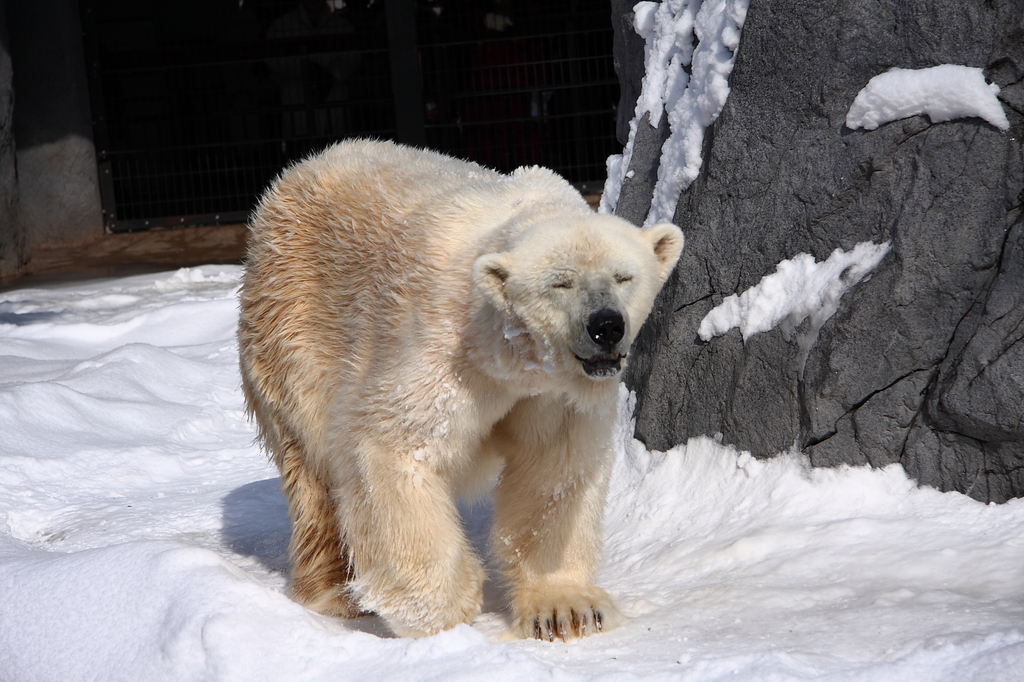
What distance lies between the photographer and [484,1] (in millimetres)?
10047

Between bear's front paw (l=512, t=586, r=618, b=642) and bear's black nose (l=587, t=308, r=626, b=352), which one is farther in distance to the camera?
bear's front paw (l=512, t=586, r=618, b=642)

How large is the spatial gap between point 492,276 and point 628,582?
1178mm

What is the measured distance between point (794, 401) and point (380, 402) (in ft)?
4.73

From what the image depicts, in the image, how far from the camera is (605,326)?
228 centimetres

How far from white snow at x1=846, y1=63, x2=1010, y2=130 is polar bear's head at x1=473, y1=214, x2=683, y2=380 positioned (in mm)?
1280

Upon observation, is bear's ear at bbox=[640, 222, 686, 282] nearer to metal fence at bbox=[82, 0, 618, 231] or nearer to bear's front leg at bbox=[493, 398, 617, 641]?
bear's front leg at bbox=[493, 398, 617, 641]

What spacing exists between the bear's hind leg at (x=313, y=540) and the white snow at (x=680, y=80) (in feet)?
5.72

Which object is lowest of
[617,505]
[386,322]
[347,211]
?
[617,505]

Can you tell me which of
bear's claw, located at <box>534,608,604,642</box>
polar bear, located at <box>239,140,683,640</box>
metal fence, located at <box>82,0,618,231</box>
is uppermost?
metal fence, located at <box>82,0,618,231</box>

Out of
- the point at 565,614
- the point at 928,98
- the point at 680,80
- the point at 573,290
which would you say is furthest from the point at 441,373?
the point at 680,80

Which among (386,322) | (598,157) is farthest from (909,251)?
(598,157)

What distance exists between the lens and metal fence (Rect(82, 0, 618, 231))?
1004cm

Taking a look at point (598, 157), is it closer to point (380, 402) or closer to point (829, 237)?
point (829, 237)

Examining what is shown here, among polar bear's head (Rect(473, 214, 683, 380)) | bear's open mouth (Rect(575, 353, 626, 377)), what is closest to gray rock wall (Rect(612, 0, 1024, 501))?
polar bear's head (Rect(473, 214, 683, 380))
